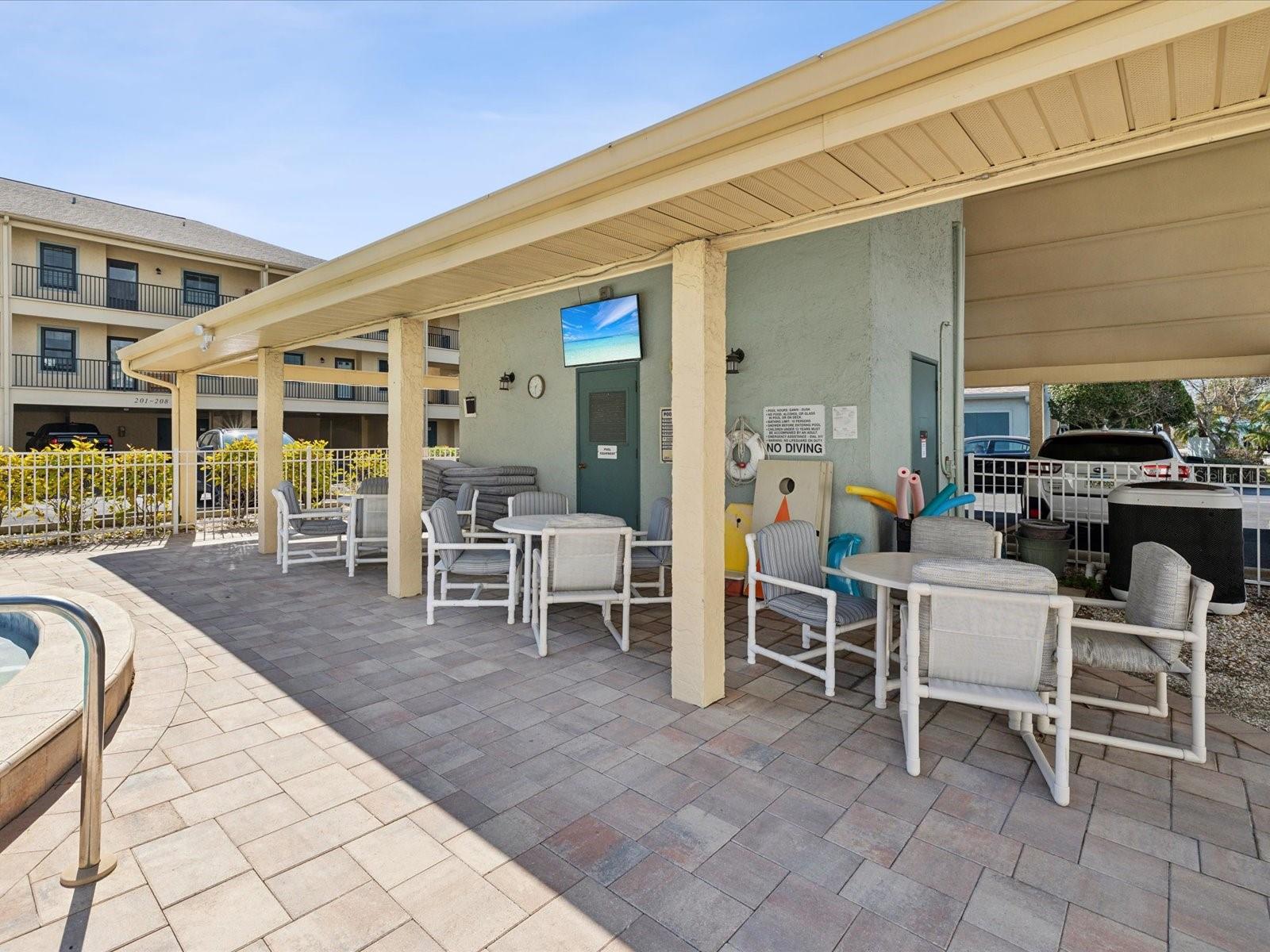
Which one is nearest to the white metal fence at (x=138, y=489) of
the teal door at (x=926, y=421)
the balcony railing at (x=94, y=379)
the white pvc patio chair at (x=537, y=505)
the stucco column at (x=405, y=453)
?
the stucco column at (x=405, y=453)

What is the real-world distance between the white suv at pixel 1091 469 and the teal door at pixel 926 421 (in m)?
1.09

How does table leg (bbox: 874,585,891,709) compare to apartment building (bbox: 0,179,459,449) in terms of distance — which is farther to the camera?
apartment building (bbox: 0,179,459,449)

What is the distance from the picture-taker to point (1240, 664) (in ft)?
13.0

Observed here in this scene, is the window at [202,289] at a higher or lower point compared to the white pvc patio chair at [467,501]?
higher

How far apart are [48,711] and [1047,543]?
22.7 feet

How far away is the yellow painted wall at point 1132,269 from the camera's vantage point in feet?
17.9

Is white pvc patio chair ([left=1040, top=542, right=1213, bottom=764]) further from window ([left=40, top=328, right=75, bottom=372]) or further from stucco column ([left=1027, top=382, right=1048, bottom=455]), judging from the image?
window ([left=40, top=328, right=75, bottom=372])

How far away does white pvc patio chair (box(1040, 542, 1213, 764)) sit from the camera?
8.56ft

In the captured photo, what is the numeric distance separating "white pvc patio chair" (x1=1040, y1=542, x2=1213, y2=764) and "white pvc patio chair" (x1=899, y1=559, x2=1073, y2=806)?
0.74 feet

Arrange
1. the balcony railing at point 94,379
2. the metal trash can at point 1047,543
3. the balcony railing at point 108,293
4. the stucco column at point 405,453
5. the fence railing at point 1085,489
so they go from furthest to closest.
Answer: the balcony railing at point 94,379 → the balcony railing at point 108,293 → the fence railing at point 1085,489 → the metal trash can at point 1047,543 → the stucco column at point 405,453

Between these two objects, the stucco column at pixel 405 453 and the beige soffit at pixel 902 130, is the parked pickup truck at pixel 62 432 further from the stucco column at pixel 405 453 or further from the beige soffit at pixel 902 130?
the beige soffit at pixel 902 130

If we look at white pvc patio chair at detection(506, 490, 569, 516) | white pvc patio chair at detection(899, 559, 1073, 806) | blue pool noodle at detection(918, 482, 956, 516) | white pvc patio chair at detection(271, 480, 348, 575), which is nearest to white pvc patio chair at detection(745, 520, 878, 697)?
white pvc patio chair at detection(899, 559, 1073, 806)

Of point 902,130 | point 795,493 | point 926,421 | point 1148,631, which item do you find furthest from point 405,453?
point 1148,631

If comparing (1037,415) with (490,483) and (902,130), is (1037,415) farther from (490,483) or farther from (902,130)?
(902,130)
